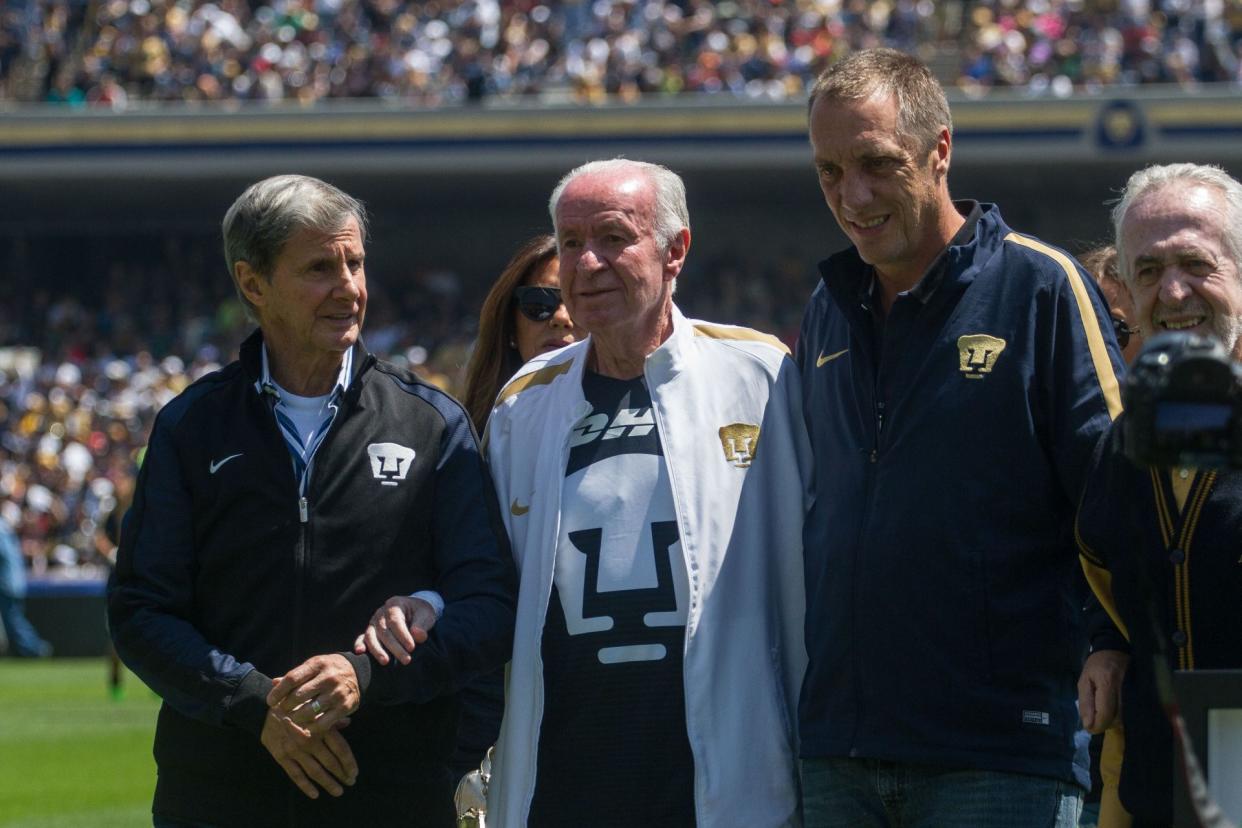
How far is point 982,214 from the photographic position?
12.0 ft

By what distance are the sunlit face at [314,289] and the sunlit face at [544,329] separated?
3.87 ft

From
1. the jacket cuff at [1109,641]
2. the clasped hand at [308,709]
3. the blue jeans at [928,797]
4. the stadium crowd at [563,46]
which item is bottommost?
the blue jeans at [928,797]

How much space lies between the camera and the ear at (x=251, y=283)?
12.7 ft

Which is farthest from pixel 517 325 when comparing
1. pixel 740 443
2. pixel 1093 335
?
pixel 1093 335

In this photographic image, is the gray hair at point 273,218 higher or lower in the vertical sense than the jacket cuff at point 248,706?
higher

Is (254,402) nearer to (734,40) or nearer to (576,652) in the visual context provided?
(576,652)

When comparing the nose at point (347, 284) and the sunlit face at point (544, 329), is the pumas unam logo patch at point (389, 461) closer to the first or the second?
the nose at point (347, 284)

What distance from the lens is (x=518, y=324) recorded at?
5.11m

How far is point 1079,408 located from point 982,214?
508 millimetres

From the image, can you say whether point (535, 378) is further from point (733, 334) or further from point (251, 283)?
point (251, 283)

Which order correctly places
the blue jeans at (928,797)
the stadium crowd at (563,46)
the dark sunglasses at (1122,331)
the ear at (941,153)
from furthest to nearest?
the stadium crowd at (563,46)
the dark sunglasses at (1122,331)
the ear at (941,153)
the blue jeans at (928,797)

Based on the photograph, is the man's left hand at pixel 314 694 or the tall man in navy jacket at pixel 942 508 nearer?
the tall man in navy jacket at pixel 942 508

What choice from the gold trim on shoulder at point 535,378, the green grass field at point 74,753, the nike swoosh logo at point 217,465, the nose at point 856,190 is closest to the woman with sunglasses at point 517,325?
the gold trim on shoulder at point 535,378

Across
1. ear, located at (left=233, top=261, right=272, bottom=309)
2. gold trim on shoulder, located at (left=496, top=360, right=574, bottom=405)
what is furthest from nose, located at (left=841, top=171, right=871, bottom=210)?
ear, located at (left=233, top=261, right=272, bottom=309)
